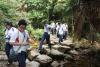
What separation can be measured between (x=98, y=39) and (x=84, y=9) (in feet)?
29.5

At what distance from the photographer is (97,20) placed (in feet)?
52.6

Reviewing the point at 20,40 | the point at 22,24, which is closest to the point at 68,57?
the point at 20,40

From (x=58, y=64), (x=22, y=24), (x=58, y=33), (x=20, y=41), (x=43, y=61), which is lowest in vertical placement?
(x=58, y=33)

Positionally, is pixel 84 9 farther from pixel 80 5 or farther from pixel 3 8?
pixel 3 8

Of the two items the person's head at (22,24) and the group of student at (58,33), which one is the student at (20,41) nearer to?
the person's head at (22,24)

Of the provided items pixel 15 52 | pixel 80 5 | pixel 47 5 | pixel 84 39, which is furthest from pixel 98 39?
pixel 15 52

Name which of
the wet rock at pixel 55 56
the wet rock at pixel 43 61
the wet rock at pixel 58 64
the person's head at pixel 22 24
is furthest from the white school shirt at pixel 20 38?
the wet rock at pixel 55 56

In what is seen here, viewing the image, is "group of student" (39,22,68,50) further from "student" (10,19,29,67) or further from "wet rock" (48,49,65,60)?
"student" (10,19,29,67)

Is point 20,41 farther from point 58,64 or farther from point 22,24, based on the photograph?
point 58,64

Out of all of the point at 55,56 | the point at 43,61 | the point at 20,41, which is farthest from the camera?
the point at 55,56

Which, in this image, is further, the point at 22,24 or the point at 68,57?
the point at 68,57

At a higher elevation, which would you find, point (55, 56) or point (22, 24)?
point (22, 24)

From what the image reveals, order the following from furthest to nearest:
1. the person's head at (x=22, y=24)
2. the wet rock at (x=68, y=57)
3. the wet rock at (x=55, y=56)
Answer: the wet rock at (x=68, y=57), the wet rock at (x=55, y=56), the person's head at (x=22, y=24)

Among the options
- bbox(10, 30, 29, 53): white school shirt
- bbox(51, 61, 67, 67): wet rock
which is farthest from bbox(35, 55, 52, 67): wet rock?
bbox(10, 30, 29, 53): white school shirt
